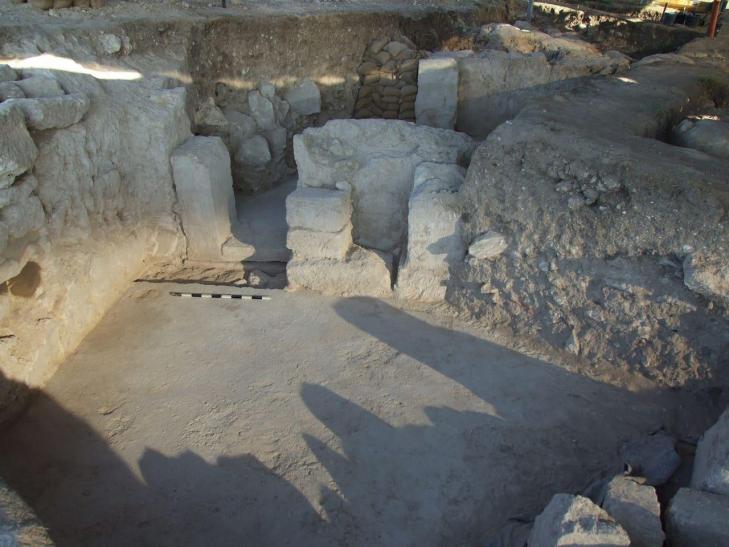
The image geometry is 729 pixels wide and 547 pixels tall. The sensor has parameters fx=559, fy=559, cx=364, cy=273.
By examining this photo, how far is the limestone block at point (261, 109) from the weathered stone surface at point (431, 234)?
2551mm

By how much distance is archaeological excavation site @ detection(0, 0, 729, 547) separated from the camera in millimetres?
2766

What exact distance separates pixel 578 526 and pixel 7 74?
4.24 meters

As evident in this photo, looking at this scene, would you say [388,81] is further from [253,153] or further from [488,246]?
[488,246]

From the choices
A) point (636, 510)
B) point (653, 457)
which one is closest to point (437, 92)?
point (653, 457)

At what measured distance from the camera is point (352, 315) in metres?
4.14

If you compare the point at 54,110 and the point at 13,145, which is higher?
the point at 54,110

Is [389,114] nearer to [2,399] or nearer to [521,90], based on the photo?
[521,90]

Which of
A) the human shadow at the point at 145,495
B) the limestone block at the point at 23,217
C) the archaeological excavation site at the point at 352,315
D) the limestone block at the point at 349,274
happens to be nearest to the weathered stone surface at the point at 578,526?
the archaeological excavation site at the point at 352,315

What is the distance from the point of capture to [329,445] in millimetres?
3100

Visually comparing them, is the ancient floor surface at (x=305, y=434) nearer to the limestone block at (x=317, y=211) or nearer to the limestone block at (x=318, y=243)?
the limestone block at (x=318, y=243)

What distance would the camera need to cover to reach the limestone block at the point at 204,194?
457cm

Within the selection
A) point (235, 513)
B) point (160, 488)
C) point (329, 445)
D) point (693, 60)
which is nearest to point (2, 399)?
point (160, 488)

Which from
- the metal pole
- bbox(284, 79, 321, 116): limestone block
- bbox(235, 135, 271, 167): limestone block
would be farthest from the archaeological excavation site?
the metal pole

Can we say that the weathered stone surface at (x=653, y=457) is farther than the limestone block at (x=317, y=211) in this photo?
No
